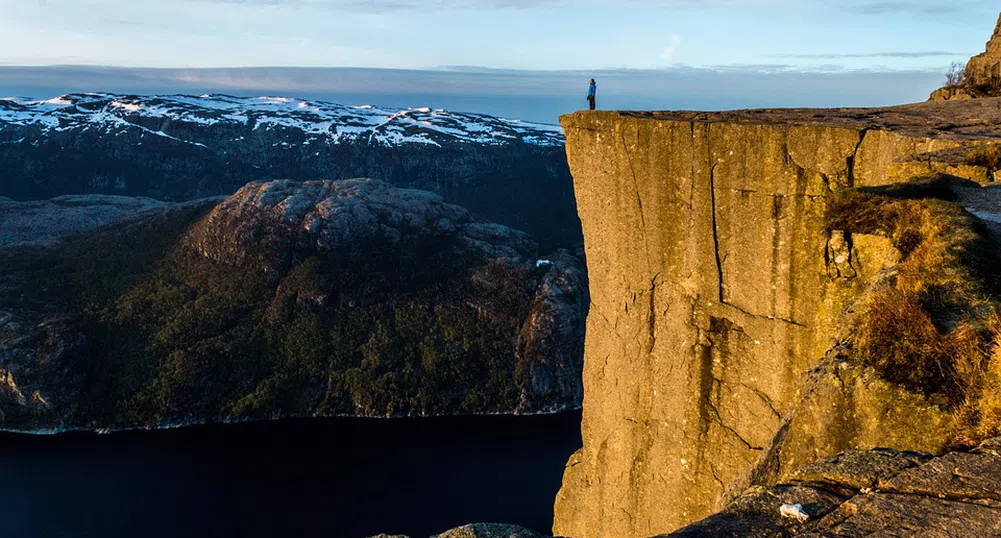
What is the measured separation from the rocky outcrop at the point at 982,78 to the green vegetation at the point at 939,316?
594 inches

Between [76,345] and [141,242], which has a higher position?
[141,242]

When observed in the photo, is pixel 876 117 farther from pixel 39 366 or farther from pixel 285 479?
pixel 39 366

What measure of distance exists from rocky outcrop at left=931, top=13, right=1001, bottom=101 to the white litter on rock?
70.6 ft

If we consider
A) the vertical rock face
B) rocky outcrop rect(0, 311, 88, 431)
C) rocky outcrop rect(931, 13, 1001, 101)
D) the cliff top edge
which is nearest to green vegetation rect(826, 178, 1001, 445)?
the cliff top edge

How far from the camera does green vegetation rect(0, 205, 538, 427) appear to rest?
13850cm

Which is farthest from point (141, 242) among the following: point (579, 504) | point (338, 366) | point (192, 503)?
point (579, 504)

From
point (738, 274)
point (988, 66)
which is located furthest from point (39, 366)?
point (988, 66)

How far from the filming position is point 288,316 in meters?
156

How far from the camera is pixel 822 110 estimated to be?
784 inches

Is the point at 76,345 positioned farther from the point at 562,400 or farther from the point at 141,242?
the point at 562,400

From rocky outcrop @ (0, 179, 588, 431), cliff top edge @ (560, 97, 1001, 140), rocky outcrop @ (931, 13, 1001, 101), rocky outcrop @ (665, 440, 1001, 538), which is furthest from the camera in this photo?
rocky outcrop @ (0, 179, 588, 431)

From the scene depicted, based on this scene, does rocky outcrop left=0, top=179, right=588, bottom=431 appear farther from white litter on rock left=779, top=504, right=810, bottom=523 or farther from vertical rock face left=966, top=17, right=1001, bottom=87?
white litter on rock left=779, top=504, right=810, bottom=523

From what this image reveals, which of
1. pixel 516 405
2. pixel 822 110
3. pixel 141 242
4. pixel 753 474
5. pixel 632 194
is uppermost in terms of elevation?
pixel 822 110

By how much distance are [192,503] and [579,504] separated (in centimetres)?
8433
